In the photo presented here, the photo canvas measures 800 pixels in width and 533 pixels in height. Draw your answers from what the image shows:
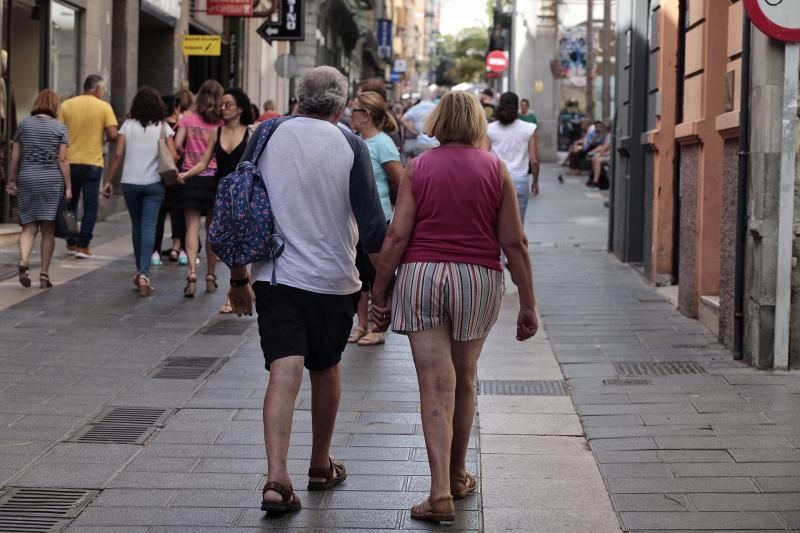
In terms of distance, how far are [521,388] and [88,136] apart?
8145 mm

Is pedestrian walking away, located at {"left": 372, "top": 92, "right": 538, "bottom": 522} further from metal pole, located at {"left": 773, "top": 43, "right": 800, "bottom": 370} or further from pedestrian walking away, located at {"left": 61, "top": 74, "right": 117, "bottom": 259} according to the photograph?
pedestrian walking away, located at {"left": 61, "top": 74, "right": 117, "bottom": 259}

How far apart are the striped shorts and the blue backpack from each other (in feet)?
1.75

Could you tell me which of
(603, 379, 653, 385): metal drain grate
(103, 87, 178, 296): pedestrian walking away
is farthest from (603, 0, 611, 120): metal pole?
(603, 379, 653, 385): metal drain grate

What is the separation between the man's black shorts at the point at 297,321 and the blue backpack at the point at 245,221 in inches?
3.7

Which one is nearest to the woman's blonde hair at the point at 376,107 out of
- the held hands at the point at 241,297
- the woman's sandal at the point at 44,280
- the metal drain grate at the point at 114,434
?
the metal drain grate at the point at 114,434

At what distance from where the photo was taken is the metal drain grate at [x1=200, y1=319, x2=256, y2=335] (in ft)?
32.6

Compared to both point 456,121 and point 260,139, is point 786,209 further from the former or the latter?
point 260,139

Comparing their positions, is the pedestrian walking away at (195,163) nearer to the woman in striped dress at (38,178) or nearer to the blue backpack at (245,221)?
the woman in striped dress at (38,178)

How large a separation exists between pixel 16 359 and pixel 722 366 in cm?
444

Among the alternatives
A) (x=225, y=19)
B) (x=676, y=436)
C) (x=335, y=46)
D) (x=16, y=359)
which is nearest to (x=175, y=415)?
(x=16, y=359)

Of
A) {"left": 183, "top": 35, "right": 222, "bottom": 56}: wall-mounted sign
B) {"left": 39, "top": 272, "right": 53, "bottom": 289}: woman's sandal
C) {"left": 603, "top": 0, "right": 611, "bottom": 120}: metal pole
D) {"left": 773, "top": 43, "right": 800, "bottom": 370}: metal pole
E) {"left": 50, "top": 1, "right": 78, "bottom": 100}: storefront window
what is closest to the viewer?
{"left": 773, "top": 43, "right": 800, "bottom": 370}: metal pole

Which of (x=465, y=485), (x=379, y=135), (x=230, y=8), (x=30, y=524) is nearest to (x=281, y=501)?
(x=465, y=485)

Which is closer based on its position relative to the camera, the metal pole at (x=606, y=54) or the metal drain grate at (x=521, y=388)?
the metal drain grate at (x=521, y=388)

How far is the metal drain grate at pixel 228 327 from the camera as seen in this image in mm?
9938
